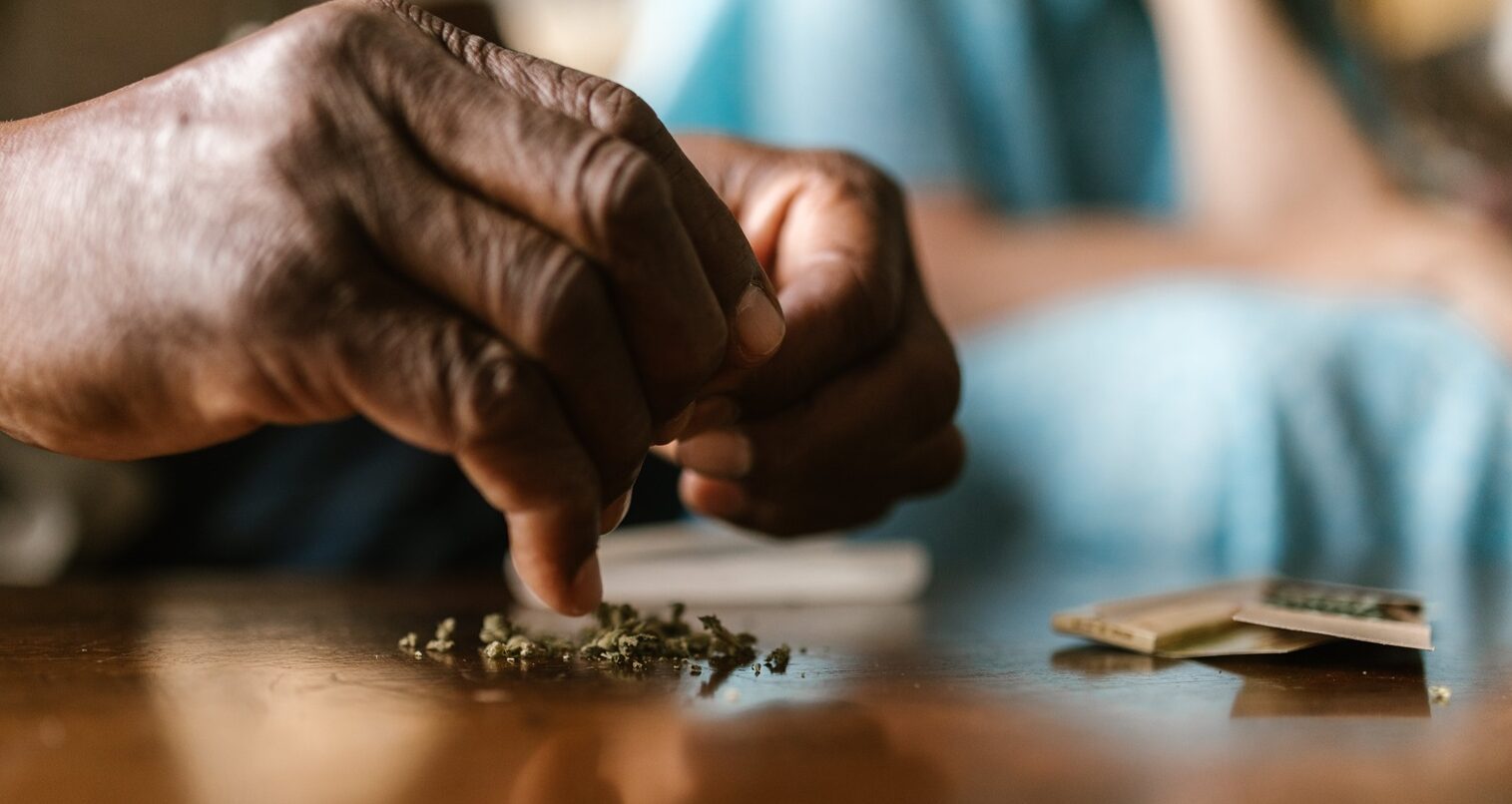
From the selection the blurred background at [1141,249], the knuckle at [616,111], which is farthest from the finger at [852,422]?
the blurred background at [1141,249]

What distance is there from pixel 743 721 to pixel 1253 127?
1614 millimetres

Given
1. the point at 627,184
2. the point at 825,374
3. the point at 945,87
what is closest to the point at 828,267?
the point at 825,374

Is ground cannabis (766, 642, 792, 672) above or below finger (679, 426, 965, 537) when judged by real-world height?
below

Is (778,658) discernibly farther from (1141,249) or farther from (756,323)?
(1141,249)

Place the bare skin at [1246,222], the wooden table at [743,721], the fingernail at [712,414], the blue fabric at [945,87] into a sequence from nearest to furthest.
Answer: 1. the wooden table at [743,721]
2. the fingernail at [712,414]
3. the bare skin at [1246,222]
4. the blue fabric at [945,87]

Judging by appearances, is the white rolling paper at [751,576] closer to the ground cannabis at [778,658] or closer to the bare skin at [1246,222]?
the ground cannabis at [778,658]

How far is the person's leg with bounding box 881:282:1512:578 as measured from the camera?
3.23ft

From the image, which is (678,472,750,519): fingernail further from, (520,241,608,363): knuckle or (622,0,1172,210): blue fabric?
(622,0,1172,210): blue fabric

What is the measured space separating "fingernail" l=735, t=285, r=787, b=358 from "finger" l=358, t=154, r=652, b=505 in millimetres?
84

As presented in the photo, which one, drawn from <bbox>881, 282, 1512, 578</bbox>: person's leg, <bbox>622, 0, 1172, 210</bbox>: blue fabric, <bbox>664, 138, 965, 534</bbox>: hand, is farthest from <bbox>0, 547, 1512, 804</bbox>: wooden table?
<bbox>622, 0, 1172, 210</bbox>: blue fabric

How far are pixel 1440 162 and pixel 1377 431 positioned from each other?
1922 mm

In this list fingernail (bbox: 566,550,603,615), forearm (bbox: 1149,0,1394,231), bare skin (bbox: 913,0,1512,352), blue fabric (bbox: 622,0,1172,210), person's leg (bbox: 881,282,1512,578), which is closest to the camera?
fingernail (bbox: 566,550,603,615)

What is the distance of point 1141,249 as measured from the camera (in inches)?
58.8

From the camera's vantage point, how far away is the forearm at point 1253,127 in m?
1.71
